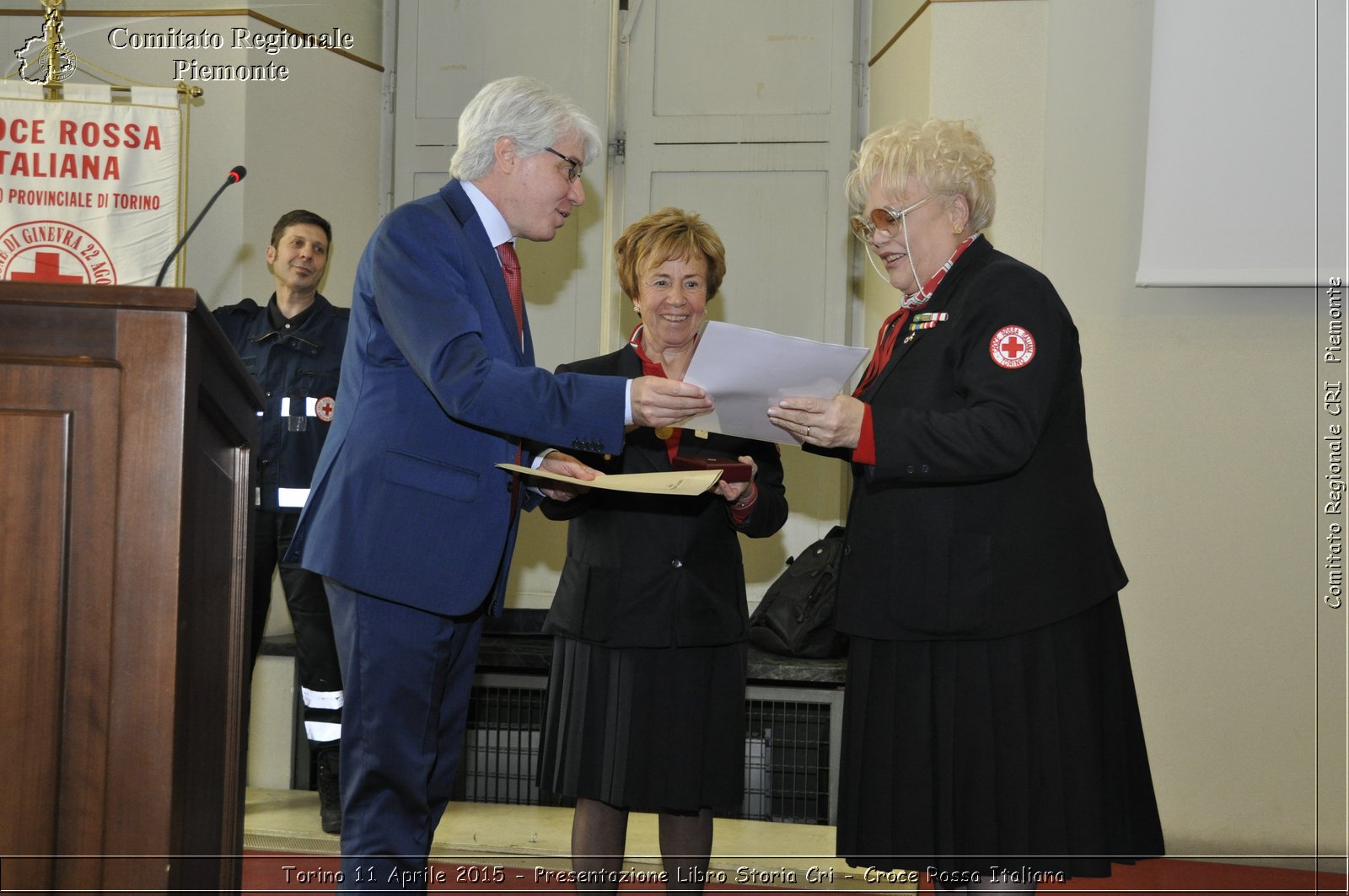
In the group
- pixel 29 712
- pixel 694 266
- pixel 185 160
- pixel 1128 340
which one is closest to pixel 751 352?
pixel 694 266

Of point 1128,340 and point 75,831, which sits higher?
point 1128,340

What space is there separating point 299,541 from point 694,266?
111 cm

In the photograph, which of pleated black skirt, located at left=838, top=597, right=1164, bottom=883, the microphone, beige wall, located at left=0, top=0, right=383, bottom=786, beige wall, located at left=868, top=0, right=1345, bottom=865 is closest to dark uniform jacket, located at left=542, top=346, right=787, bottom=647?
pleated black skirt, located at left=838, top=597, right=1164, bottom=883

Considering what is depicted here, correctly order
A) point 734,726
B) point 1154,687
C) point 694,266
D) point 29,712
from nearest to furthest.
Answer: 1. point 29,712
2. point 734,726
3. point 694,266
4. point 1154,687

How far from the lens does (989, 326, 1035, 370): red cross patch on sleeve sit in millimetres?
1921

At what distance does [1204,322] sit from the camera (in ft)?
12.1

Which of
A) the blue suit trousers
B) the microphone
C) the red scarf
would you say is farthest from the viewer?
the red scarf

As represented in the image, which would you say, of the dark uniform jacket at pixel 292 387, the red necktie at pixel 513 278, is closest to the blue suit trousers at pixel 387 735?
the red necktie at pixel 513 278

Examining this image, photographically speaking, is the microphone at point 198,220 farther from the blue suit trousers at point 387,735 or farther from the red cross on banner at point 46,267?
the red cross on banner at point 46,267

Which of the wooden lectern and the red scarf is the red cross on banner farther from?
the wooden lectern

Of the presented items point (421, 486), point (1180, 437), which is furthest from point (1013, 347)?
point (1180, 437)

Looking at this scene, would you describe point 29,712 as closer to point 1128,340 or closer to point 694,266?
point 694,266

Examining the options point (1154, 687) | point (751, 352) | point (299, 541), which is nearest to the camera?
point (751, 352)

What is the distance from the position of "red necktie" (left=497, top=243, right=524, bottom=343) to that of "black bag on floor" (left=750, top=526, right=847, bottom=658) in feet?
6.57
